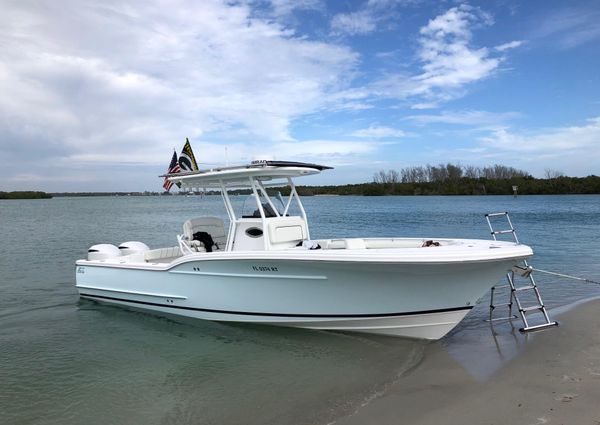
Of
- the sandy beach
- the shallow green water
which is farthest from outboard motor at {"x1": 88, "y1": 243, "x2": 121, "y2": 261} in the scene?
the sandy beach

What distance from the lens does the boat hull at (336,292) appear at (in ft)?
20.0

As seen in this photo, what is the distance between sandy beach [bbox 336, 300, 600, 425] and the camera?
4281mm

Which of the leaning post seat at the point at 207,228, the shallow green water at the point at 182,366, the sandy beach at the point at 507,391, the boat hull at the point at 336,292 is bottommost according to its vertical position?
the shallow green water at the point at 182,366

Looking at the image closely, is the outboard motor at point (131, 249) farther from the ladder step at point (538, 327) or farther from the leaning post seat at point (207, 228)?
the ladder step at point (538, 327)

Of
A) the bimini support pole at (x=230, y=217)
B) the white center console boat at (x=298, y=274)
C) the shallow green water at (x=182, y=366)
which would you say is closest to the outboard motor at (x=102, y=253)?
the white center console boat at (x=298, y=274)

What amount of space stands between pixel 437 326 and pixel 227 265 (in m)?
3.36

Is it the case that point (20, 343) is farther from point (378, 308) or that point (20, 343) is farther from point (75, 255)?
point (75, 255)

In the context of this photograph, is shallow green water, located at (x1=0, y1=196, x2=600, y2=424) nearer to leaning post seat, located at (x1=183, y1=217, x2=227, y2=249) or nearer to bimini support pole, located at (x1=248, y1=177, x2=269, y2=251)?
bimini support pole, located at (x1=248, y1=177, x2=269, y2=251)

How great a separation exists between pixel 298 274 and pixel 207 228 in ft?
11.0

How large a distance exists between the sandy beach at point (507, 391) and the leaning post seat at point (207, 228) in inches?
192

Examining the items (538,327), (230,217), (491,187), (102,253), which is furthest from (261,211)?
(491,187)

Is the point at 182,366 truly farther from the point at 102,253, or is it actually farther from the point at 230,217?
the point at 102,253

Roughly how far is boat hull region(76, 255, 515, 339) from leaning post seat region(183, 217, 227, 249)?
3.62 feet

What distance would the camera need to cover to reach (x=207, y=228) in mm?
9219
